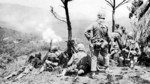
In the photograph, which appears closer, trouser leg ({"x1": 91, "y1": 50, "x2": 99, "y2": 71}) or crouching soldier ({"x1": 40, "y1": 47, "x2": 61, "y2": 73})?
trouser leg ({"x1": 91, "y1": 50, "x2": 99, "y2": 71})

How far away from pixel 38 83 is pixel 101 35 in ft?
11.5

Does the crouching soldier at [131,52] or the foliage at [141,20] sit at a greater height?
the foliage at [141,20]

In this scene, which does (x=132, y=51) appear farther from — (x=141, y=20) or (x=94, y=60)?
(x=141, y=20)

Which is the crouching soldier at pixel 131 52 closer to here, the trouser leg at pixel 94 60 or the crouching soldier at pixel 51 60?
the trouser leg at pixel 94 60

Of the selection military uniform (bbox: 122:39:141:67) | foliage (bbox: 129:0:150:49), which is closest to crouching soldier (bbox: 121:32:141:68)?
military uniform (bbox: 122:39:141:67)

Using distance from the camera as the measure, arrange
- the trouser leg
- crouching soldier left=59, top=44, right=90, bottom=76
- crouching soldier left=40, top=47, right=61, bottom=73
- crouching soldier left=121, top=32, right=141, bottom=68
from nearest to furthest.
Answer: the trouser leg < crouching soldier left=59, top=44, right=90, bottom=76 < crouching soldier left=121, top=32, right=141, bottom=68 < crouching soldier left=40, top=47, right=61, bottom=73

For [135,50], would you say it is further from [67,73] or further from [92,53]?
[67,73]

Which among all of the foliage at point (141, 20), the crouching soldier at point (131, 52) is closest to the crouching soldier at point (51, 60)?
the crouching soldier at point (131, 52)

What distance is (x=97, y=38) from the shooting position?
325 inches

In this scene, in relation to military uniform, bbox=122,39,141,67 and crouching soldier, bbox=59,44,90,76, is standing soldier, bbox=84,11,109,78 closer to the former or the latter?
crouching soldier, bbox=59,44,90,76

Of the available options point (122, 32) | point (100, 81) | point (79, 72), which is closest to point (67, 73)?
point (79, 72)

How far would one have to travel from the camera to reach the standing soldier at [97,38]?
8.26m

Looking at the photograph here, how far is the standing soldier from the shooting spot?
826 cm

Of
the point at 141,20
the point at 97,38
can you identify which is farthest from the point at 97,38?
the point at 141,20
